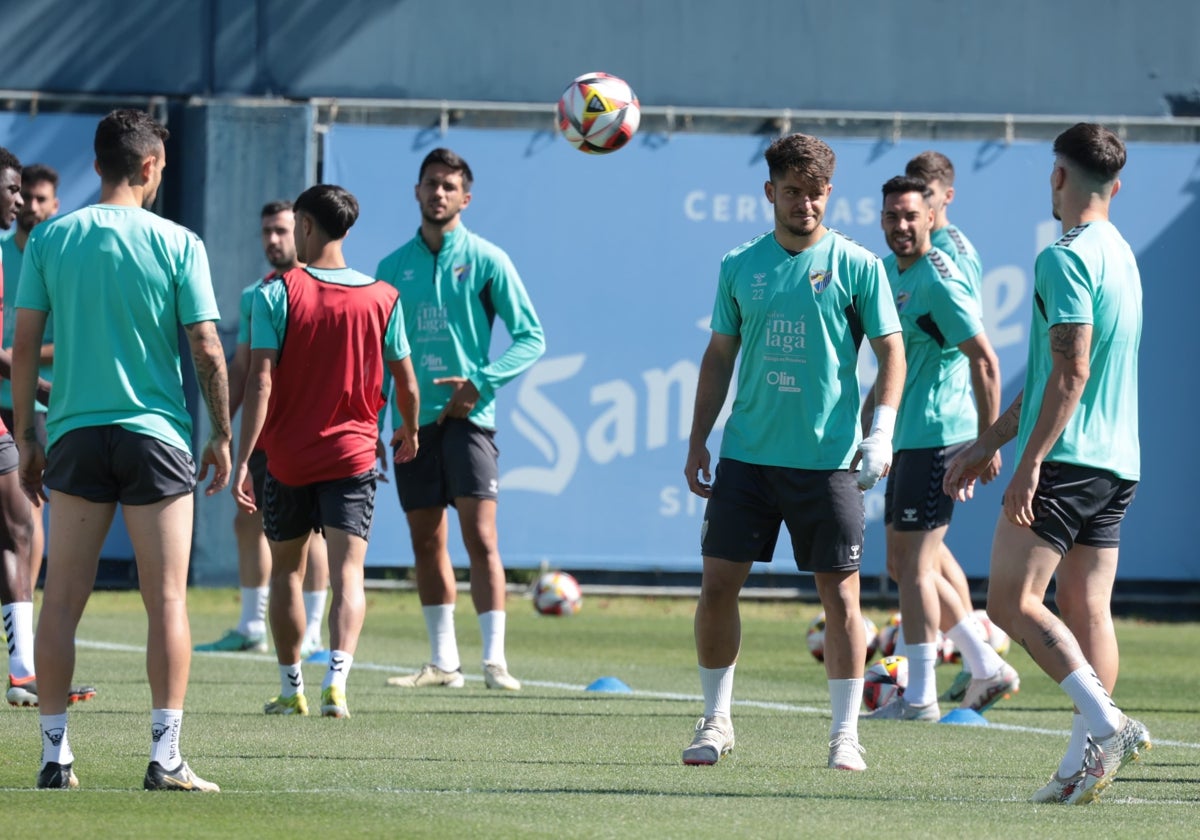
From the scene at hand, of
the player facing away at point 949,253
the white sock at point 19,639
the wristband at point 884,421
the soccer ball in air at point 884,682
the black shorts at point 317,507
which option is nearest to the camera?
the wristband at point 884,421

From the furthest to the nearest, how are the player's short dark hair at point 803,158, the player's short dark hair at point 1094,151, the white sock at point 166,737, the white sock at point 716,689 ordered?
1. the white sock at point 716,689
2. the player's short dark hair at point 803,158
3. the player's short dark hair at point 1094,151
4. the white sock at point 166,737

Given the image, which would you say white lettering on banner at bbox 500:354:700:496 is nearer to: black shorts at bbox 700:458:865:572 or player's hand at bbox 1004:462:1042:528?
black shorts at bbox 700:458:865:572

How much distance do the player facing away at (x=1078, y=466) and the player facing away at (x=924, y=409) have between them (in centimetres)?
255

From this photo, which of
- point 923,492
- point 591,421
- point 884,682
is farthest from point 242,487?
point 591,421

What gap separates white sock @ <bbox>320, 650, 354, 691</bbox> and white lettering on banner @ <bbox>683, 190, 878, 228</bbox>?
9.76 m

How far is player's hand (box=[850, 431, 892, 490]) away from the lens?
6688 millimetres

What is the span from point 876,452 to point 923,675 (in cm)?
281

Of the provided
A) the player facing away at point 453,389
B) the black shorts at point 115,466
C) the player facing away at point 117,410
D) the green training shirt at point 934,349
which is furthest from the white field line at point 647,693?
the black shorts at point 115,466

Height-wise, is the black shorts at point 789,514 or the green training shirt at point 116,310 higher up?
the green training shirt at point 116,310

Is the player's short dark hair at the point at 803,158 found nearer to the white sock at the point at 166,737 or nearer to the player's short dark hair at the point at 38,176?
the white sock at the point at 166,737

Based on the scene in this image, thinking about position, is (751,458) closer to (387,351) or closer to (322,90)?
(387,351)

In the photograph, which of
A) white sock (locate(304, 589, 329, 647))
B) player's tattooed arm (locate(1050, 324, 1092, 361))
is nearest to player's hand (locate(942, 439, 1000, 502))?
player's tattooed arm (locate(1050, 324, 1092, 361))

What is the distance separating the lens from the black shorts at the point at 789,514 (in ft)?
22.9

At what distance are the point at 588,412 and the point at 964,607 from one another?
7918mm
